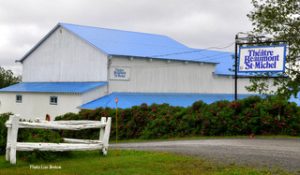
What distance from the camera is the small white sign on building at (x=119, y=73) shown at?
43250 millimetres

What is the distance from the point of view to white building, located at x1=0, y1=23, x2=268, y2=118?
42.9 meters

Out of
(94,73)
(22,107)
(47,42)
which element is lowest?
(22,107)

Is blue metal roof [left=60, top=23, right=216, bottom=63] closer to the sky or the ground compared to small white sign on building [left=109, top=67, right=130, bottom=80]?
closer to the sky

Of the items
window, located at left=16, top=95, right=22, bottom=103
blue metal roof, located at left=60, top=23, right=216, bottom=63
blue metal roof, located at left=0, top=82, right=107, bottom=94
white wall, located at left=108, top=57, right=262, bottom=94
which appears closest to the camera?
blue metal roof, located at left=0, top=82, right=107, bottom=94

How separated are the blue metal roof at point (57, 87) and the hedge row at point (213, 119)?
44.8ft

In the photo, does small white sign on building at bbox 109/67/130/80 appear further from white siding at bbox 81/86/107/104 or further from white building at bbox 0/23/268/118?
white siding at bbox 81/86/107/104

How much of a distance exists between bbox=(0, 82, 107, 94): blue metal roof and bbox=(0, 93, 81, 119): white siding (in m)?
0.45

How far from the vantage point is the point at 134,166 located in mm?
9758

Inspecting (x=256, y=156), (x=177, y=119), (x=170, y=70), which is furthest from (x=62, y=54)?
(x=256, y=156)

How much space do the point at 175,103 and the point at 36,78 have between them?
57.4 feet

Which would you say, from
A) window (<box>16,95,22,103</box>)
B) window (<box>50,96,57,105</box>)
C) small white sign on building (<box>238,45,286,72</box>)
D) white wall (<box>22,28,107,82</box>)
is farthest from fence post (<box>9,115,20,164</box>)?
window (<box>16,95,22,103</box>)

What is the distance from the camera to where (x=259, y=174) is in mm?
8977

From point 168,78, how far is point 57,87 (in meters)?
10.6

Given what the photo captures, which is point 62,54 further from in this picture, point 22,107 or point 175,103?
point 175,103
